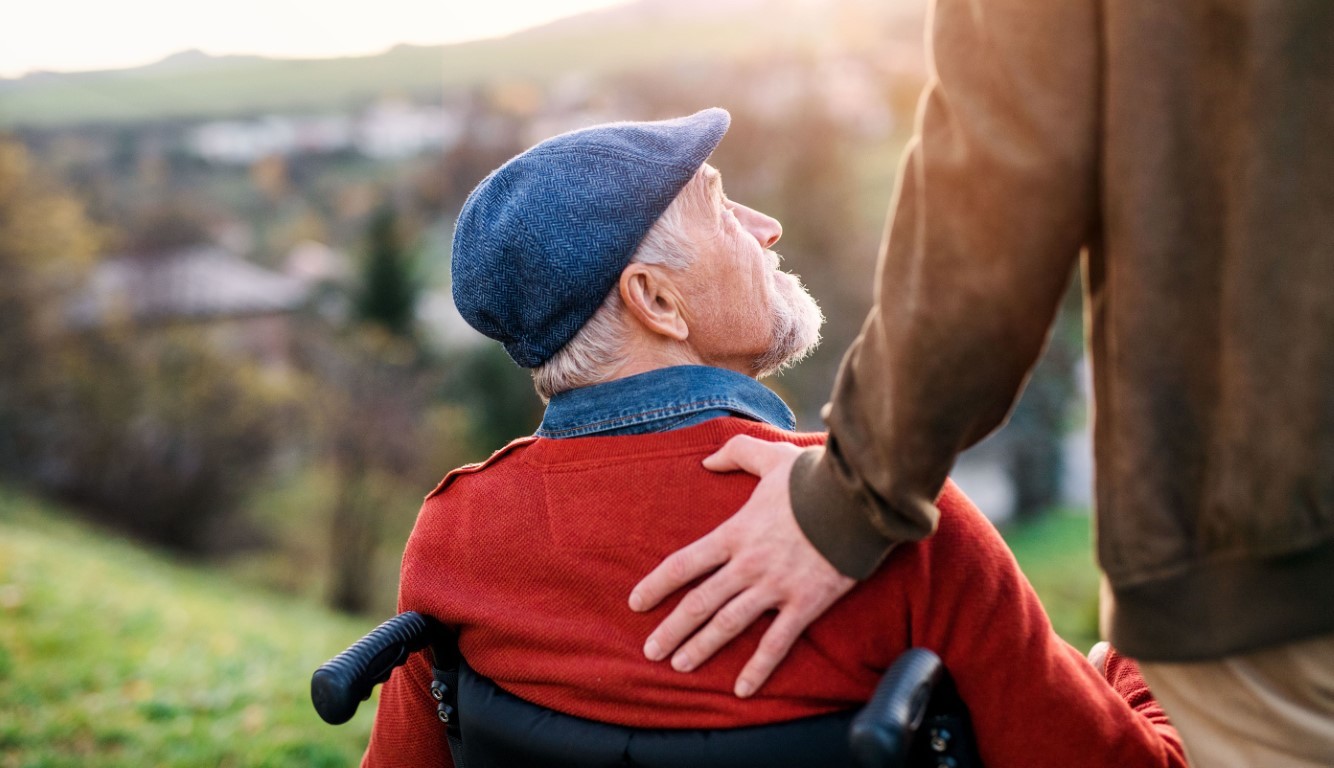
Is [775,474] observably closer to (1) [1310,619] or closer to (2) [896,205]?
(2) [896,205]

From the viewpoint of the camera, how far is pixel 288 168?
51.4 meters

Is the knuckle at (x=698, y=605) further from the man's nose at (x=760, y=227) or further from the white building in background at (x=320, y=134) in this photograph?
the white building in background at (x=320, y=134)

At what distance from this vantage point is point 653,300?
154 cm

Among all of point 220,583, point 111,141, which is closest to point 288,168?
point 111,141

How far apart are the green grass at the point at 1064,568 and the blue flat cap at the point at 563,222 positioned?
5905mm

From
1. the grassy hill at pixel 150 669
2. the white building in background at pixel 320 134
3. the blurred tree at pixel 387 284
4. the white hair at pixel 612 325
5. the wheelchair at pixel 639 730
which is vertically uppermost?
the white hair at pixel 612 325

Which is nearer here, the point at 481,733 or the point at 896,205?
the point at 896,205

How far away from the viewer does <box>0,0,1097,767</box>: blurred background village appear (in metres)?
5.47

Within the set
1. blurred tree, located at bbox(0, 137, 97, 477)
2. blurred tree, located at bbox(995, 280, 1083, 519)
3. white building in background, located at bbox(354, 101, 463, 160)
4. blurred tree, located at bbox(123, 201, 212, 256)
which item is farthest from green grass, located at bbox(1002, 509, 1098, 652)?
white building in background, located at bbox(354, 101, 463, 160)

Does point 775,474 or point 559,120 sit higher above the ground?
point 775,474

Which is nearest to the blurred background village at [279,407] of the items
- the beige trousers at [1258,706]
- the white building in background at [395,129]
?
the beige trousers at [1258,706]

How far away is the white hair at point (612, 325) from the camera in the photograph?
1535 mm

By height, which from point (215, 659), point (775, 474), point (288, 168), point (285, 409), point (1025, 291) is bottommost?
point (288, 168)

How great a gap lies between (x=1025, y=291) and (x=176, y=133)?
173 feet
